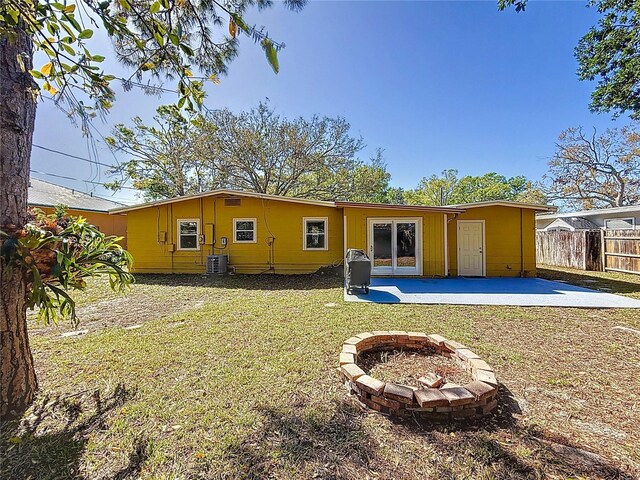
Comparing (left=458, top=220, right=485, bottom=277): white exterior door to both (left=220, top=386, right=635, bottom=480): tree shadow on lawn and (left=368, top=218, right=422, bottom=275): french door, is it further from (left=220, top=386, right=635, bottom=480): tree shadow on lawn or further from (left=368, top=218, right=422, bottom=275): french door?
(left=220, top=386, right=635, bottom=480): tree shadow on lawn

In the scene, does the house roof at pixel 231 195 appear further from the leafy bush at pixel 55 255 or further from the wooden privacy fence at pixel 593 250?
the wooden privacy fence at pixel 593 250

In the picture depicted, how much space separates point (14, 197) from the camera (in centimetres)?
225

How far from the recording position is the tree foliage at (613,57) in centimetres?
827

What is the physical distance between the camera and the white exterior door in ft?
33.2

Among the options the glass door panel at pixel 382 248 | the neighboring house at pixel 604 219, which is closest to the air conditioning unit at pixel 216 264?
the glass door panel at pixel 382 248

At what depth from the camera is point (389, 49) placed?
8.20 meters

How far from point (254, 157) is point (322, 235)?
954cm

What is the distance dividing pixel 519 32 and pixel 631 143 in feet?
61.3

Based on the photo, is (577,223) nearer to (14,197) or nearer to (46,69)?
(46,69)

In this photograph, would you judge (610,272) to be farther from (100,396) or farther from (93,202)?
(93,202)

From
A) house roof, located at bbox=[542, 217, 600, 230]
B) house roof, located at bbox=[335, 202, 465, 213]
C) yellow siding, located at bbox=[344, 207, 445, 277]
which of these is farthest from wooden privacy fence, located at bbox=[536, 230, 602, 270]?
yellow siding, located at bbox=[344, 207, 445, 277]

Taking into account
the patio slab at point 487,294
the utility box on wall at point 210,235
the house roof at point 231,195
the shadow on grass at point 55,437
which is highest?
the house roof at point 231,195

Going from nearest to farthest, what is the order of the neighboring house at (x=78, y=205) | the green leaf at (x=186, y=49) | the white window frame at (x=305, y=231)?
the green leaf at (x=186, y=49), the white window frame at (x=305, y=231), the neighboring house at (x=78, y=205)

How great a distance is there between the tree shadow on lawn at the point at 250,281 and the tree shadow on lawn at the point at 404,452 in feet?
19.6
